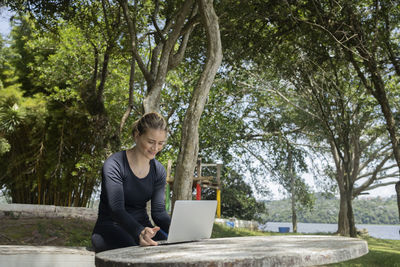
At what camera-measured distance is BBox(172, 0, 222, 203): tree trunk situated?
4555 millimetres

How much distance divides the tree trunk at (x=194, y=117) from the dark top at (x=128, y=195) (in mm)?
1867

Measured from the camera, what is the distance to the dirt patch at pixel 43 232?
6062 mm

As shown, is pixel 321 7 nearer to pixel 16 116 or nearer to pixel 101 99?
pixel 101 99

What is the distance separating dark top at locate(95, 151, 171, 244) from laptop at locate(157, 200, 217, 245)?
24 cm

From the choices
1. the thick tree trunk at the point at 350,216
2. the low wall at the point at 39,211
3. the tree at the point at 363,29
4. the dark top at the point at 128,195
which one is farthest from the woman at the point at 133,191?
the thick tree trunk at the point at 350,216

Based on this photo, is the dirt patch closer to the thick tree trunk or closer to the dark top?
the dark top

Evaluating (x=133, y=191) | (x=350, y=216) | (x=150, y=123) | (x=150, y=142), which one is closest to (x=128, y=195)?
(x=133, y=191)

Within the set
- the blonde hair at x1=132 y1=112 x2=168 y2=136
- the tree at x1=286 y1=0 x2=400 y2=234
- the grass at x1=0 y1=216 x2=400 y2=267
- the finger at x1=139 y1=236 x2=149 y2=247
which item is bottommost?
the grass at x1=0 y1=216 x2=400 y2=267

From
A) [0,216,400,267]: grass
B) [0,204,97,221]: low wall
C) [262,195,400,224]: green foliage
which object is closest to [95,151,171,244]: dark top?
[0,216,400,267]: grass

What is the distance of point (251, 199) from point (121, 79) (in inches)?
329

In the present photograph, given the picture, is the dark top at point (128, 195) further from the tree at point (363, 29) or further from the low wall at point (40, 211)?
the low wall at point (40, 211)

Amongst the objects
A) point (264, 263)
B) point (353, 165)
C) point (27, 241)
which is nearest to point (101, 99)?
point (27, 241)

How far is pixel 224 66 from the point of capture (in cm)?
942

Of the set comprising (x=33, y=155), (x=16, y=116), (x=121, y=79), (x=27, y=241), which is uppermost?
(x=121, y=79)
